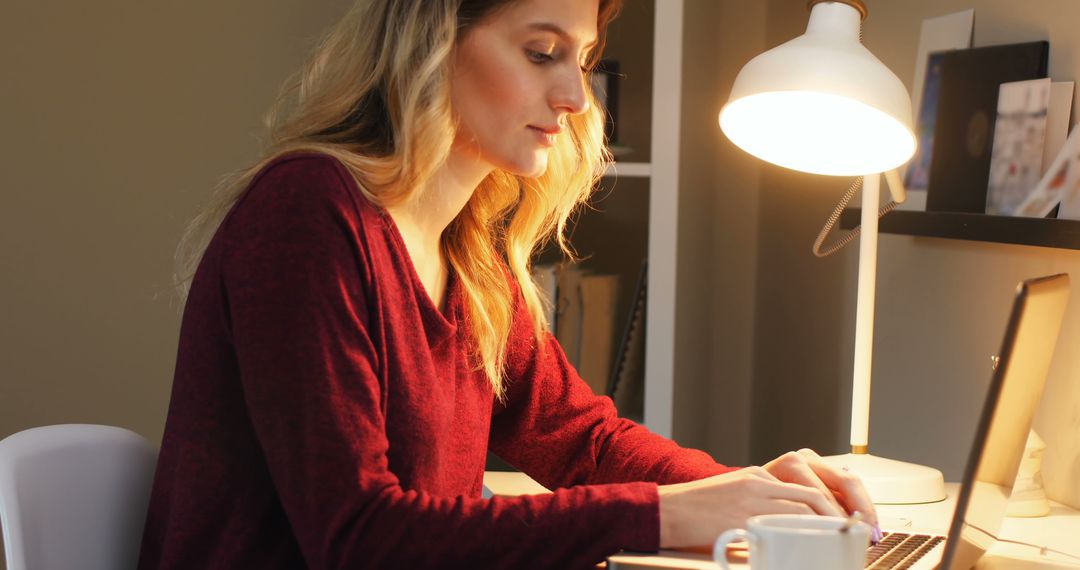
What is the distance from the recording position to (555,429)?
144cm

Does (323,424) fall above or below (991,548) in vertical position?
above

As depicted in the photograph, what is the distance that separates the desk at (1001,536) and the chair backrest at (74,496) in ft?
1.75

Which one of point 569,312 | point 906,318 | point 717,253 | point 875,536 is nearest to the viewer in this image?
point 875,536

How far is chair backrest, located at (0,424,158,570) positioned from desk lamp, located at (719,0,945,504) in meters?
0.80

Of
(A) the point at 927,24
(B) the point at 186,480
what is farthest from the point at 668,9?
(B) the point at 186,480

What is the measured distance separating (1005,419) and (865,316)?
61cm

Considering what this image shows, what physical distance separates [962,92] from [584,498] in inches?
39.8

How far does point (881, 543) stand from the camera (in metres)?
1.12

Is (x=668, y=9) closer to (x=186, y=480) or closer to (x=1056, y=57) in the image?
(x=1056, y=57)

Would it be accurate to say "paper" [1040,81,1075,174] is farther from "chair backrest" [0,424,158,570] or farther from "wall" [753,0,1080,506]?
"chair backrest" [0,424,158,570]

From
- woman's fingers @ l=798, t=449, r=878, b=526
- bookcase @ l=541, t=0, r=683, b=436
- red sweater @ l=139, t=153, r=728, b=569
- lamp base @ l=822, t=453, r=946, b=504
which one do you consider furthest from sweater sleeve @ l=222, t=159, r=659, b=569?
bookcase @ l=541, t=0, r=683, b=436

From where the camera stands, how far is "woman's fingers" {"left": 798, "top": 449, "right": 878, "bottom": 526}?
114 centimetres

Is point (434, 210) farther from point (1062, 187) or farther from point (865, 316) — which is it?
point (1062, 187)

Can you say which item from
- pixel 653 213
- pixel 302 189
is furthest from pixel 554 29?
pixel 653 213
